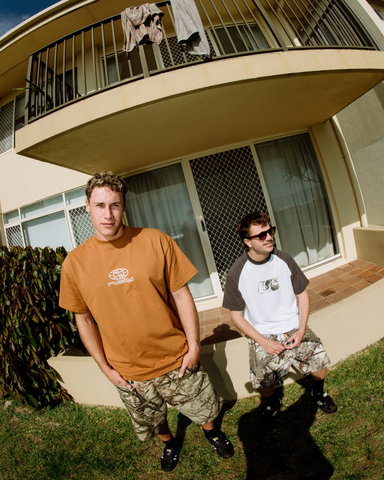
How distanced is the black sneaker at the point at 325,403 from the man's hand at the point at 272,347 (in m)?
0.67

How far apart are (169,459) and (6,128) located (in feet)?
22.8

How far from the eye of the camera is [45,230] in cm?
500

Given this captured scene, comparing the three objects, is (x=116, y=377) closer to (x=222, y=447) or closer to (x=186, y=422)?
(x=222, y=447)

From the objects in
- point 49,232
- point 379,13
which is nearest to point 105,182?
point 49,232

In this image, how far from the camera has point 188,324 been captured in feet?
5.29

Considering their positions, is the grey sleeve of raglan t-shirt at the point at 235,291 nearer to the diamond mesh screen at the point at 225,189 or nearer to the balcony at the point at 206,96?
the balcony at the point at 206,96

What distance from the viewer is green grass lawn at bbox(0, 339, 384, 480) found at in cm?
169

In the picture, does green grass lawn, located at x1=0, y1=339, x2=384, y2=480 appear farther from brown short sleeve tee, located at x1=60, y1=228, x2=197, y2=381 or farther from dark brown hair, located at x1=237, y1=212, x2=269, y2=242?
dark brown hair, located at x1=237, y1=212, x2=269, y2=242

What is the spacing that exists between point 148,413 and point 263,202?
345 cm

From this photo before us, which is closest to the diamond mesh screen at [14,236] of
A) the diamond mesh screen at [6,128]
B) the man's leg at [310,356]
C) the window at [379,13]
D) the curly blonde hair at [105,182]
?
the diamond mesh screen at [6,128]

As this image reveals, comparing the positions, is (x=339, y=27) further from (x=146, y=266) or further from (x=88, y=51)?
(x=146, y=266)

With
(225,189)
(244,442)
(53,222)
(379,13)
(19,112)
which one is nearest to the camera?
(244,442)

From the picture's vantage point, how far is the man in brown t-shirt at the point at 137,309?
4.99 feet

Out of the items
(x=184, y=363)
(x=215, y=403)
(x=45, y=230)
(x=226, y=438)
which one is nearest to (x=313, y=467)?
(x=226, y=438)
